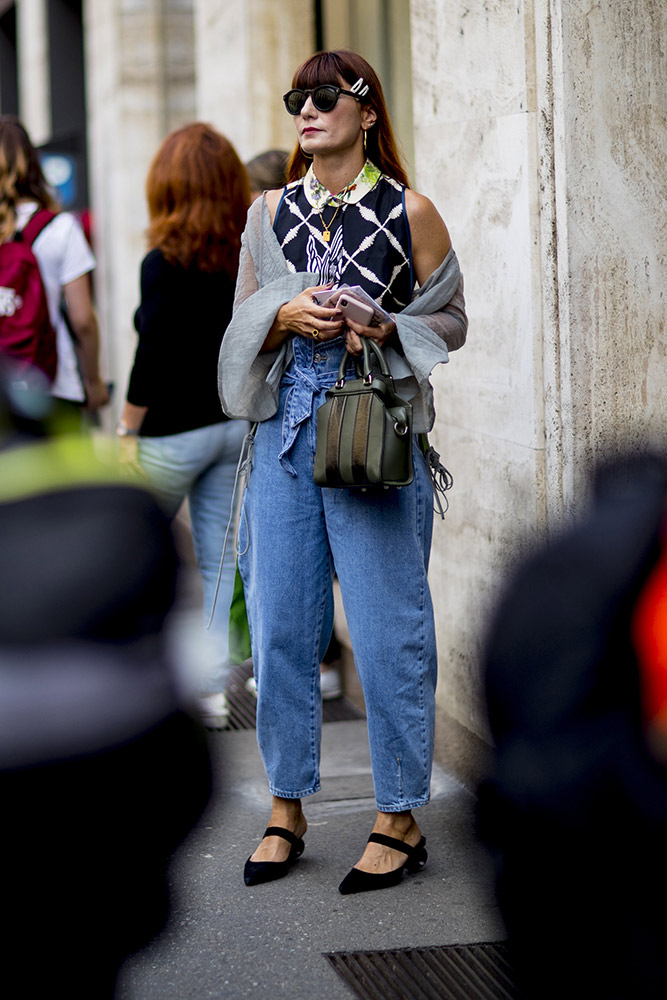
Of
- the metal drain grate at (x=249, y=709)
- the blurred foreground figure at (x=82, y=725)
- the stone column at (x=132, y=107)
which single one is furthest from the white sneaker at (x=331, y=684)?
the stone column at (x=132, y=107)

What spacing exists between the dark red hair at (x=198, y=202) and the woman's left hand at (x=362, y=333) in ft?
4.91

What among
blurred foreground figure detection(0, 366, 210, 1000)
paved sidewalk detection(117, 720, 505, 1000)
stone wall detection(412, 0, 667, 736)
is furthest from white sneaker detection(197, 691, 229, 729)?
blurred foreground figure detection(0, 366, 210, 1000)

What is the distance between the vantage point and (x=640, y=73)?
378 centimetres

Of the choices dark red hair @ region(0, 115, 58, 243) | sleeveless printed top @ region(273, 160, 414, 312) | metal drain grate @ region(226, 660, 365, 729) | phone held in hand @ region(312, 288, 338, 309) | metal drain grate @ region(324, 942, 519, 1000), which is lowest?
metal drain grate @ region(324, 942, 519, 1000)

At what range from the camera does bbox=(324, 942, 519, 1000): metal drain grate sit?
112 inches

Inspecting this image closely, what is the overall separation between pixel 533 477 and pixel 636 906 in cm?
264

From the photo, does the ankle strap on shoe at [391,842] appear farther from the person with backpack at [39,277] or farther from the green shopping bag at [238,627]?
the person with backpack at [39,277]

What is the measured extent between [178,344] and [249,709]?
1.45 meters

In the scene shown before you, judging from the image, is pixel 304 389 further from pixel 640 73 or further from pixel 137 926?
pixel 137 926

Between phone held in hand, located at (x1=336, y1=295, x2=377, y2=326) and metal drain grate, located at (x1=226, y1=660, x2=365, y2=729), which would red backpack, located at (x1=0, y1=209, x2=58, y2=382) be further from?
phone held in hand, located at (x1=336, y1=295, x2=377, y2=326)

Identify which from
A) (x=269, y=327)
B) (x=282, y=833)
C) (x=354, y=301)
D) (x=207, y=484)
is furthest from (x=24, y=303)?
(x=282, y=833)

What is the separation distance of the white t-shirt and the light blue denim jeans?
2114 millimetres

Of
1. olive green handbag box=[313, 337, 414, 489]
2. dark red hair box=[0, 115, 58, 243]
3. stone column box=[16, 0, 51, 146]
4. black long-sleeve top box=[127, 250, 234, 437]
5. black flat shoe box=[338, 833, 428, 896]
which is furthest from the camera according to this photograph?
stone column box=[16, 0, 51, 146]

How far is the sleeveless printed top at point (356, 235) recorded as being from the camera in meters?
3.28
